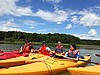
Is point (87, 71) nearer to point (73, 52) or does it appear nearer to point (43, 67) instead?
point (43, 67)

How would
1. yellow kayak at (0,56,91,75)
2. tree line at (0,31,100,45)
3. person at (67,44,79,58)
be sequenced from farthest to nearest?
1. tree line at (0,31,100,45)
2. person at (67,44,79,58)
3. yellow kayak at (0,56,91,75)

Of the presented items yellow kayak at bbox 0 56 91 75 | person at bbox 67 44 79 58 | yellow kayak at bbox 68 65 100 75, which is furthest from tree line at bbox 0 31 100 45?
yellow kayak at bbox 68 65 100 75

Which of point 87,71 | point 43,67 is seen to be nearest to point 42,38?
point 43,67

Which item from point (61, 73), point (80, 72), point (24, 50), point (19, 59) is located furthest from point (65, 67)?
point (24, 50)

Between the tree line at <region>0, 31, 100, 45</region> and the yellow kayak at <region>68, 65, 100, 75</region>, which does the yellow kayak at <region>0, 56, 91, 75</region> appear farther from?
the tree line at <region>0, 31, 100, 45</region>

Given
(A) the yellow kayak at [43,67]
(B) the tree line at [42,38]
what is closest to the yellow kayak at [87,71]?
(A) the yellow kayak at [43,67]

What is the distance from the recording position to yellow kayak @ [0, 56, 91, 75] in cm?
878

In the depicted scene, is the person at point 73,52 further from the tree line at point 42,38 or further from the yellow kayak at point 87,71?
the tree line at point 42,38

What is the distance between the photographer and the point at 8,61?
37.5ft

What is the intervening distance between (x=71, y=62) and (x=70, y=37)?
2997 inches

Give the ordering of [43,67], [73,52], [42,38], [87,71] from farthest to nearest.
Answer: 1. [42,38]
2. [73,52]
3. [43,67]
4. [87,71]

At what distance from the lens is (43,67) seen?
9742 mm

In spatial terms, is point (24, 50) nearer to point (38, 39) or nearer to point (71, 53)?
point (71, 53)

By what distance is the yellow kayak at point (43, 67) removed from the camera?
878 cm
